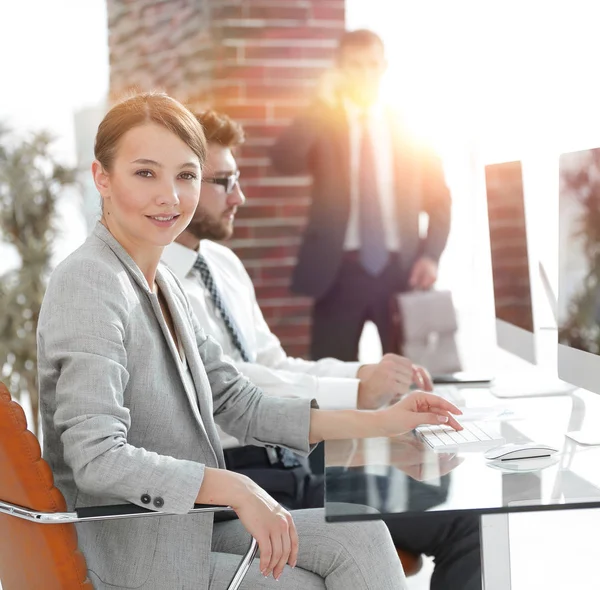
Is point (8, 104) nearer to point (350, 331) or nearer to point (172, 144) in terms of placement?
point (350, 331)

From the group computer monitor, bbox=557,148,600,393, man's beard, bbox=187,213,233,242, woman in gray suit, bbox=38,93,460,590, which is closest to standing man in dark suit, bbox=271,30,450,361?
man's beard, bbox=187,213,233,242

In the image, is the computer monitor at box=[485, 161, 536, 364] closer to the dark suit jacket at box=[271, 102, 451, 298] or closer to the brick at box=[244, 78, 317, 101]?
the dark suit jacket at box=[271, 102, 451, 298]

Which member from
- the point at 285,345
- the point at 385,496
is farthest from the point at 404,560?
the point at 285,345

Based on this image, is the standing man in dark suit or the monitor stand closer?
the monitor stand

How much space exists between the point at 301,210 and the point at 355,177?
16.5 inches

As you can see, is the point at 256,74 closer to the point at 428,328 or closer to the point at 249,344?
the point at 428,328

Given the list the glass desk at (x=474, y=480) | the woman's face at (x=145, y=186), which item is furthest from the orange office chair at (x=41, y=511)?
the woman's face at (x=145, y=186)

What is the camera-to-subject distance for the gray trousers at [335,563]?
4.66ft

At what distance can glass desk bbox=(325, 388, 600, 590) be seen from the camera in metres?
1.23

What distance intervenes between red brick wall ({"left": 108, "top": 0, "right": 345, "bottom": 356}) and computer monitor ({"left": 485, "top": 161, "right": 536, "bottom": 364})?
1903 millimetres

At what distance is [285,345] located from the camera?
4.18 m

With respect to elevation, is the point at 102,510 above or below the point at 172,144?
below

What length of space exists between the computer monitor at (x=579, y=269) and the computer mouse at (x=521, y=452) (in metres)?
0.27

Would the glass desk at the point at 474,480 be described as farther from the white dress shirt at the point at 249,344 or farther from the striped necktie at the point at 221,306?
the striped necktie at the point at 221,306
